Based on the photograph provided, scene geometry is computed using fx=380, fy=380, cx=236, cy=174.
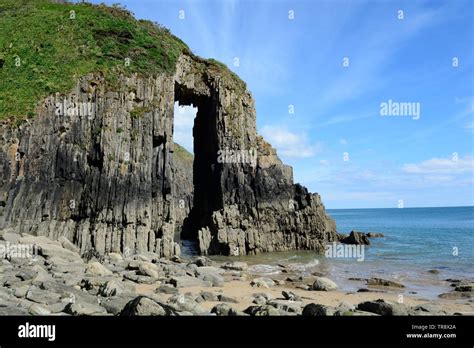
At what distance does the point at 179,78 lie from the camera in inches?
1655

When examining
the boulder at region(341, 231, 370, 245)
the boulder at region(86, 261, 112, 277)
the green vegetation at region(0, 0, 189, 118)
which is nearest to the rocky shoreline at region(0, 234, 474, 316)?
the boulder at region(86, 261, 112, 277)

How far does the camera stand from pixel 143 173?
34375mm

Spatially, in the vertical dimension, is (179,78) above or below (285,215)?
above

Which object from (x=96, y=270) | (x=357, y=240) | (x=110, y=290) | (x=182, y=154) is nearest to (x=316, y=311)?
(x=110, y=290)

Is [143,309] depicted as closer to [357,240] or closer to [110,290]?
[110,290]

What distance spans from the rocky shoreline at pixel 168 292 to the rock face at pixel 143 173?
12.1ft

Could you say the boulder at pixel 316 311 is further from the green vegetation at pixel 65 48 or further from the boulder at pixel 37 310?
the green vegetation at pixel 65 48

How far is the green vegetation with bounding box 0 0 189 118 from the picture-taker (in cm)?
3253

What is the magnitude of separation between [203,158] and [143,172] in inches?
701

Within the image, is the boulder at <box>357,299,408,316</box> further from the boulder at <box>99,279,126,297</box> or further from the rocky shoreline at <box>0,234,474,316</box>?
the boulder at <box>99,279,126,297</box>

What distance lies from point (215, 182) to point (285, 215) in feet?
30.4

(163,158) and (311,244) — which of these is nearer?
(163,158)
